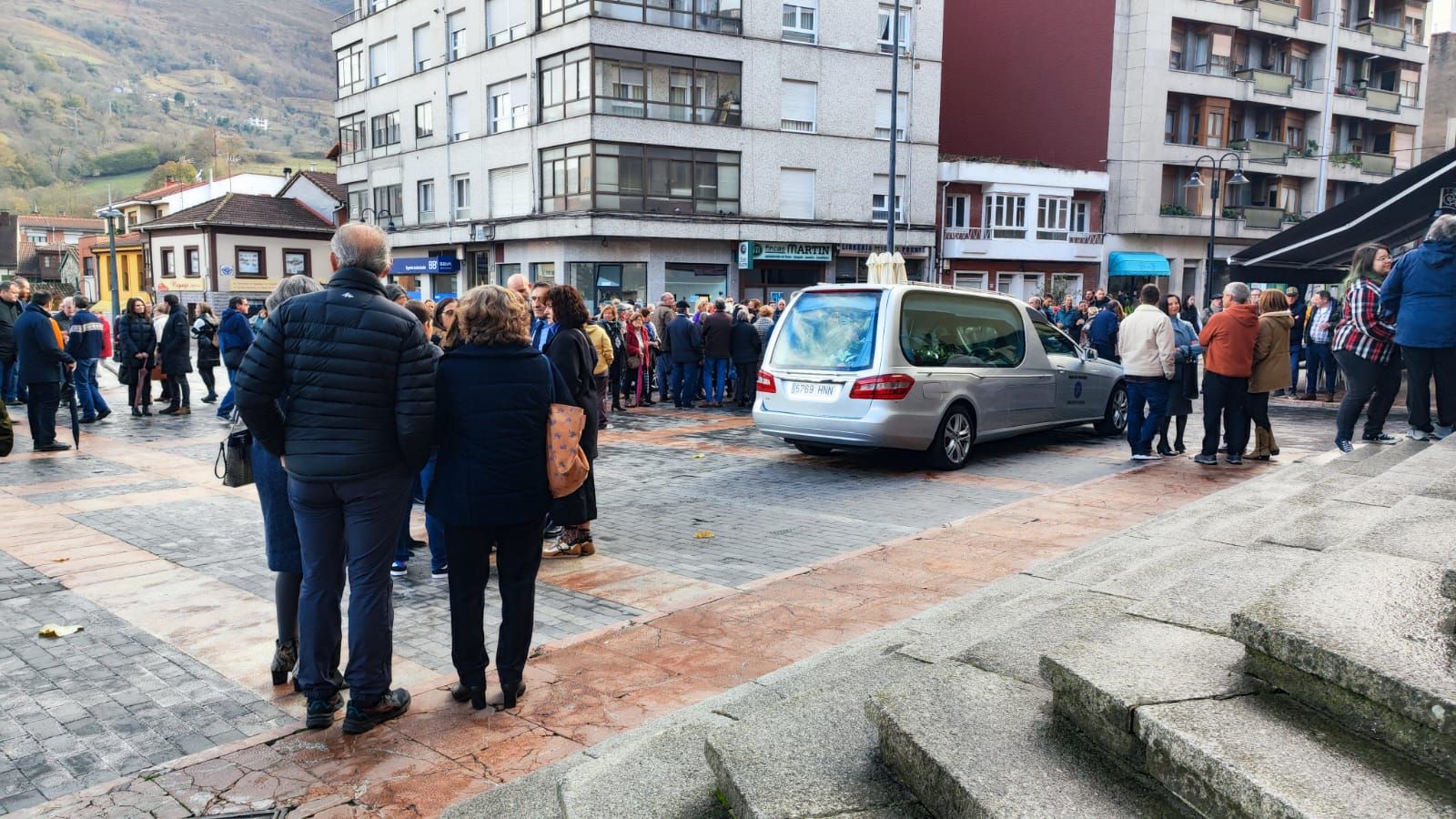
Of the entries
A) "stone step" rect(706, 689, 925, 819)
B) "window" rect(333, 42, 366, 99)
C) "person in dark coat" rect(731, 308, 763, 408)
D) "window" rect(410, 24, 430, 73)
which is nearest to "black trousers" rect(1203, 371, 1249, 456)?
"stone step" rect(706, 689, 925, 819)

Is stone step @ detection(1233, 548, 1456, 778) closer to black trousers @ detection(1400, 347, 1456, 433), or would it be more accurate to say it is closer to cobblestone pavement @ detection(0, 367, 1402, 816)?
cobblestone pavement @ detection(0, 367, 1402, 816)

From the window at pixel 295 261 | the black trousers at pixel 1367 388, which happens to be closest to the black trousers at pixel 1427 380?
the black trousers at pixel 1367 388

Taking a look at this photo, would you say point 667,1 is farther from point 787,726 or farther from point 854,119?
point 787,726

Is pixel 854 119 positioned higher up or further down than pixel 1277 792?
higher up

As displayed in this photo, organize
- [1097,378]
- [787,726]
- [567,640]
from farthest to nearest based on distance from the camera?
[1097,378], [567,640], [787,726]

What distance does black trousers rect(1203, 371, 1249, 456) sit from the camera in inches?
400

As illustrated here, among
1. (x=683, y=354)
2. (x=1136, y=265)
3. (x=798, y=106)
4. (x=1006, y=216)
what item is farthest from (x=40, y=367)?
(x=1136, y=265)

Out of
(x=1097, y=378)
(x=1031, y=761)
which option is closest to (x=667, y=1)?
(x=1097, y=378)

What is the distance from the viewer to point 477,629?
4387 mm

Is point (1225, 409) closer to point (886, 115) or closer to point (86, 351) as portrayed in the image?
point (86, 351)

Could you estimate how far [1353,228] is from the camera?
14781mm

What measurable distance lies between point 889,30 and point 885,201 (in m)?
6.42

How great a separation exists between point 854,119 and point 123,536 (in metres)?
32.6

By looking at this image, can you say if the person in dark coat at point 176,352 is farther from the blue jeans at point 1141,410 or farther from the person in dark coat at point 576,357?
→ the blue jeans at point 1141,410
